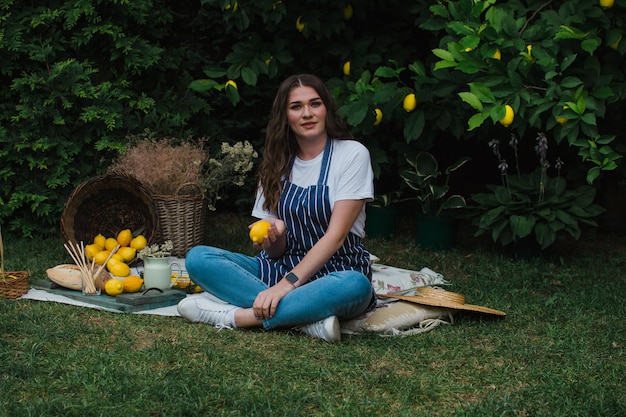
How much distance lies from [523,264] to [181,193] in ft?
7.19

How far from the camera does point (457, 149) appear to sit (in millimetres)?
7051

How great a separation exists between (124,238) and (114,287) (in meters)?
0.96

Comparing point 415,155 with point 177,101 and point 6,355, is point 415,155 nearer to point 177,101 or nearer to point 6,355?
point 177,101

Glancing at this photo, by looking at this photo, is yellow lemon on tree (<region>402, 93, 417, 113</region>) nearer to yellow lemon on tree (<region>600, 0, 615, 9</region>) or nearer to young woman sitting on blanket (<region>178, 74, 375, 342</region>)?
yellow lemon on tree (<region>600, 0, 615, 9</region>)

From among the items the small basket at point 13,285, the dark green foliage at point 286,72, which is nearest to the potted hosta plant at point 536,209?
the dark green foliage at point 286,72

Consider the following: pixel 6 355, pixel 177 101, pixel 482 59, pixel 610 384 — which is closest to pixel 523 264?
pixel 482 59

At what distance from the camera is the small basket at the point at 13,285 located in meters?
3.83

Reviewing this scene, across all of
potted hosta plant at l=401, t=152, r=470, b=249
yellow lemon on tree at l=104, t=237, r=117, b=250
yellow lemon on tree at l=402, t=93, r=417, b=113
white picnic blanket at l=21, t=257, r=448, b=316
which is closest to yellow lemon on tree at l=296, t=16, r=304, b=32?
yellow lemon on tree at l=402, t=93, r=417, b=113

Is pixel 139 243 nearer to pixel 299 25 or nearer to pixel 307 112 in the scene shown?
pixel 307 112

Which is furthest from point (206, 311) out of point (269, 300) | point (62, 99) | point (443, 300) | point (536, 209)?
point (62, 99)

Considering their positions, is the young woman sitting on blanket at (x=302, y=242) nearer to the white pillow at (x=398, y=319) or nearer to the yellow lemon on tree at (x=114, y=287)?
the white pillow at (x=398, y=319)

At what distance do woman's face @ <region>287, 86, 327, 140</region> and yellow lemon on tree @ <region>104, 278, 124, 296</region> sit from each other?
1.14 m

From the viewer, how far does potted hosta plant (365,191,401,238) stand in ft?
19.6

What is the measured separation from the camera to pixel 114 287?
12.8ft
